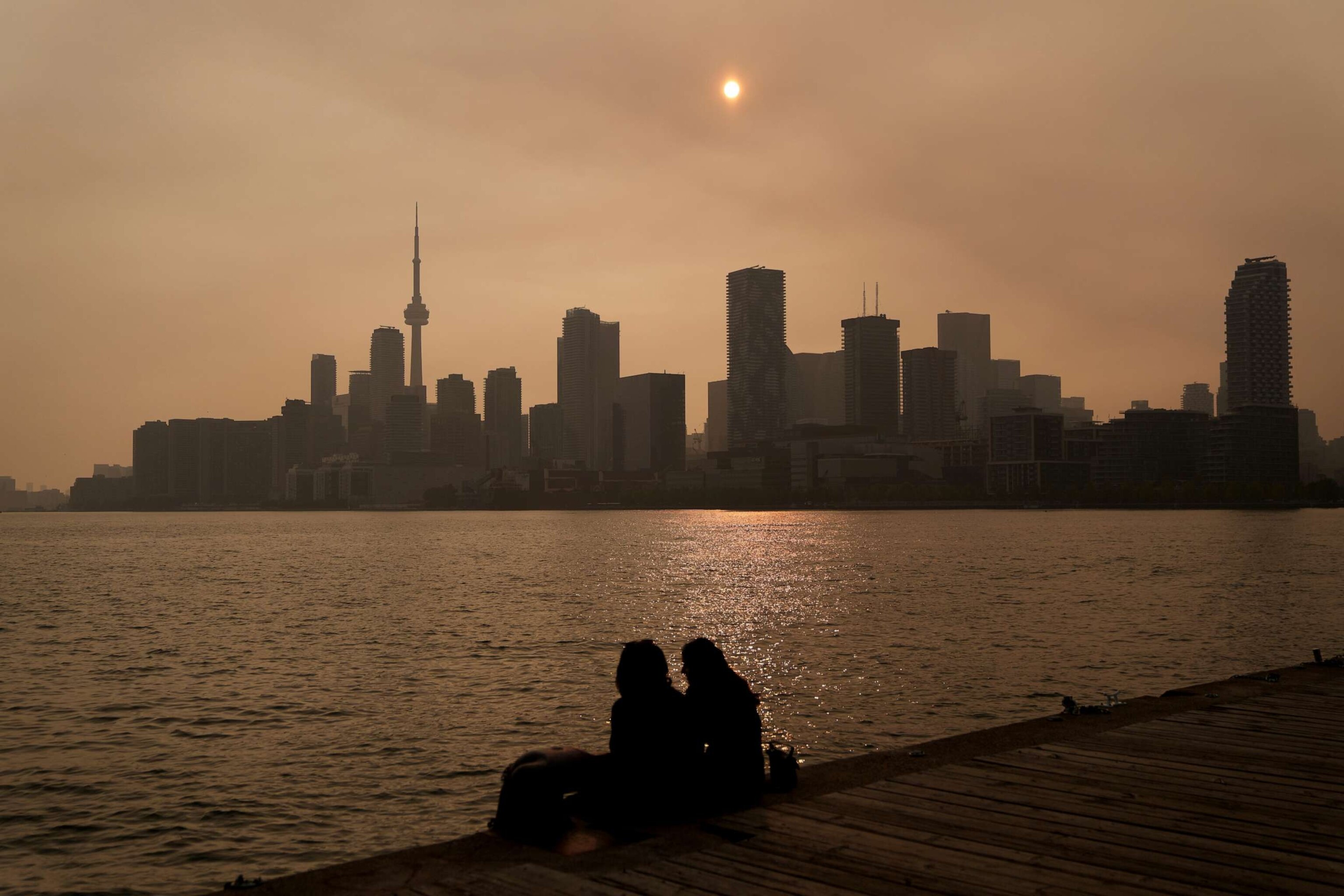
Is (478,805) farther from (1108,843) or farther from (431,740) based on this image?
(1108,843)

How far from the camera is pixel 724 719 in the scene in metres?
12.4

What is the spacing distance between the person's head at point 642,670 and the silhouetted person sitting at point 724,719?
318 mm

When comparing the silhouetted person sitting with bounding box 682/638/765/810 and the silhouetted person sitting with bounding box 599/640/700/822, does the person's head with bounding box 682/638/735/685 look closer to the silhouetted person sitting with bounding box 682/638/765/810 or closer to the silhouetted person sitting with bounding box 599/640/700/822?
the silhouetted person sitting with bounding box 682/638/765/810

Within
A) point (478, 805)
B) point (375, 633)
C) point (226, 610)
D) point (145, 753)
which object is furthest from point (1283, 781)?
point (226, 610)

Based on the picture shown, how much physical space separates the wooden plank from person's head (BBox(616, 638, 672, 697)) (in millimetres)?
2385

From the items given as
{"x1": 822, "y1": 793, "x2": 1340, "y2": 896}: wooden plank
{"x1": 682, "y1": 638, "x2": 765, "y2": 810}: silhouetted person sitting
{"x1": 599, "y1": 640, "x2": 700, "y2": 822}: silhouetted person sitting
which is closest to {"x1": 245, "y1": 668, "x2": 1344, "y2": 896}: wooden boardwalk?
{"x1": 822, "y1": 793, "x2": 1340, "y2": 896}: wooden plank

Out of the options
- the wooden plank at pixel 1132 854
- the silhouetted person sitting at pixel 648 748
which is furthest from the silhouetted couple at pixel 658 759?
the wooden plank at pixel 1132 854

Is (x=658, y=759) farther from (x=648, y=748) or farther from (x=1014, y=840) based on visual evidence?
(x=1014, y=840)

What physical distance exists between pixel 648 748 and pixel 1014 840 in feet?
12.8

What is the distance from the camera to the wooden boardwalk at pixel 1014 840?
30.9 feet

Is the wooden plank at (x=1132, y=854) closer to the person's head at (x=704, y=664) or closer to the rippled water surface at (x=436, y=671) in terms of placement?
the person's head at (x=704, y=664)

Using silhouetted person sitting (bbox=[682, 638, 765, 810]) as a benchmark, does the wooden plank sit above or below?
below

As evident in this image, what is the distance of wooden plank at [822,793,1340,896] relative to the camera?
30.8 feet

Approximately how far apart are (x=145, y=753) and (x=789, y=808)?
21.3 m
